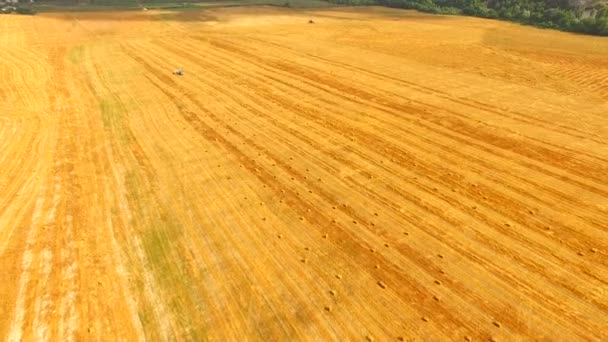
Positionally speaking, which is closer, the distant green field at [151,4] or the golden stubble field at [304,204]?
the golden stubble field at [304,204]

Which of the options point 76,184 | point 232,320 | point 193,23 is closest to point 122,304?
point 232,320

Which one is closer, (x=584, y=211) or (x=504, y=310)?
(x=504, y=310)

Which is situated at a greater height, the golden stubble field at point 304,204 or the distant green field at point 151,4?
the distant green field at point 151,4

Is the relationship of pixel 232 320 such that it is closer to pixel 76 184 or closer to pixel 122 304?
pixel 122 304

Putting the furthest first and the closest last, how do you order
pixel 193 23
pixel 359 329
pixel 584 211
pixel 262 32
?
pixel 193 23 < pixel 262 32 < pixel 584 211 < pixel 359 329
